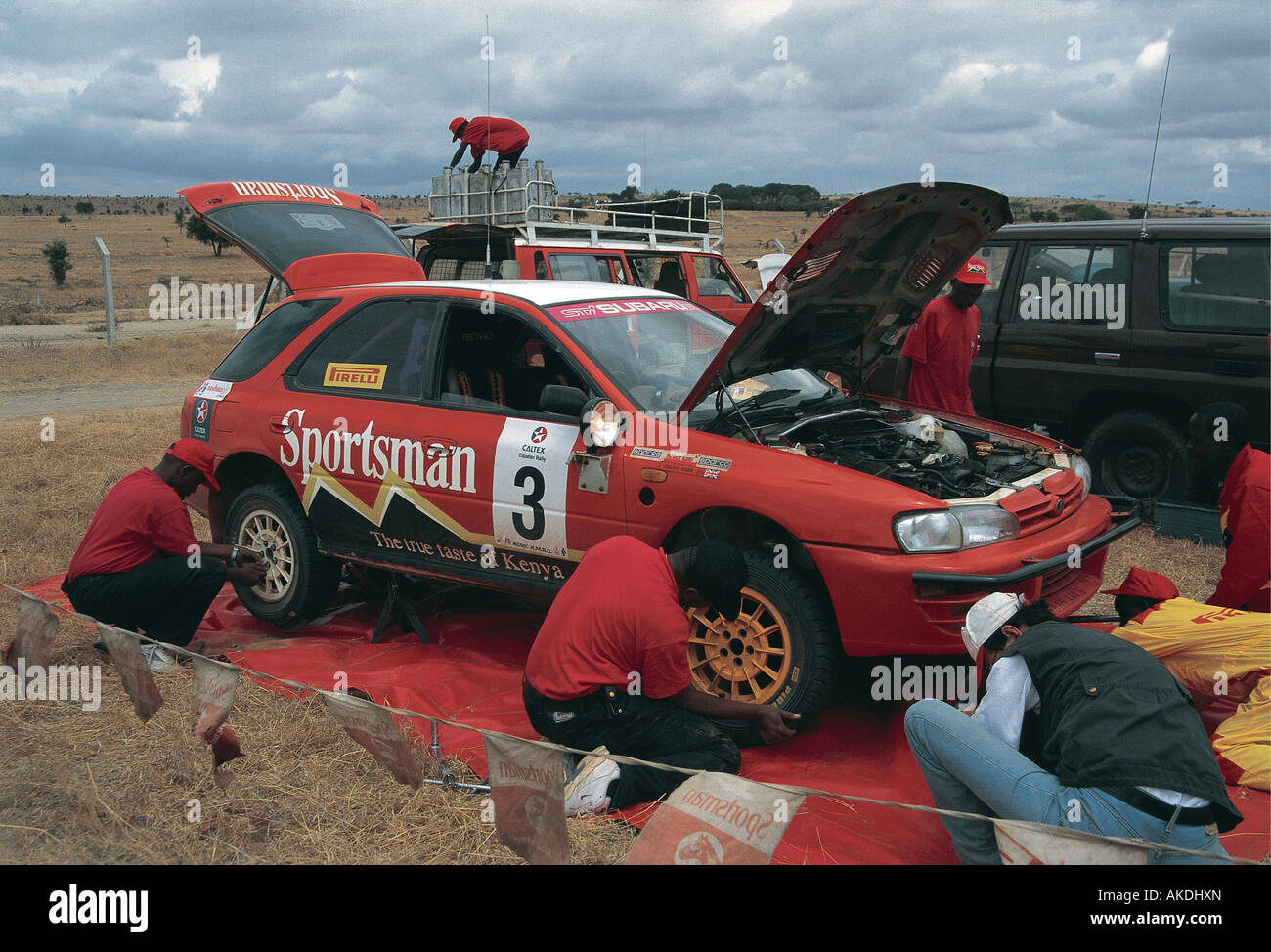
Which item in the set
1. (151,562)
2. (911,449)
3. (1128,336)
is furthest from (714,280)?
(151,562)

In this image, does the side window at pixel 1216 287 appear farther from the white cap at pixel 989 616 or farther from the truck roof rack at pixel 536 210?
the truck roof rack at pixel 536 210

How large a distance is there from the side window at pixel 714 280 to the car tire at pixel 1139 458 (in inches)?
205

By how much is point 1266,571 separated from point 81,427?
35.1 ft

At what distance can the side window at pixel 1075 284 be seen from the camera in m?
6.94

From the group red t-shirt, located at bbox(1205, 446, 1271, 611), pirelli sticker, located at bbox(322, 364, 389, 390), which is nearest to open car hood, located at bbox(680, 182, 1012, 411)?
red t-shirt, located at bbox(1205, 446, 1271, 611)

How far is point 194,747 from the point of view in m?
4.05

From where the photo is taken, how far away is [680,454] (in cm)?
422

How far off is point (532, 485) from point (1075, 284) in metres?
4.59

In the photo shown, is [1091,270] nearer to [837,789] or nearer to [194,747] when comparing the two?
[837,789]

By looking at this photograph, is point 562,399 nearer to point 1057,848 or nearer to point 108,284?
point 1057,848

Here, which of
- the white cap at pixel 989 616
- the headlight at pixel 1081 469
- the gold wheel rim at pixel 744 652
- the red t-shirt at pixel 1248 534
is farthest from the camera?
the headlight at pixel 1081 469

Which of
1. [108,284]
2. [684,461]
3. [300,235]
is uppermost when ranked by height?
[108,284]

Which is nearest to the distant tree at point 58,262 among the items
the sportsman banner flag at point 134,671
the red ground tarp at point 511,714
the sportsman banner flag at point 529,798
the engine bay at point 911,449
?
the red ground tarp at point 511,714
